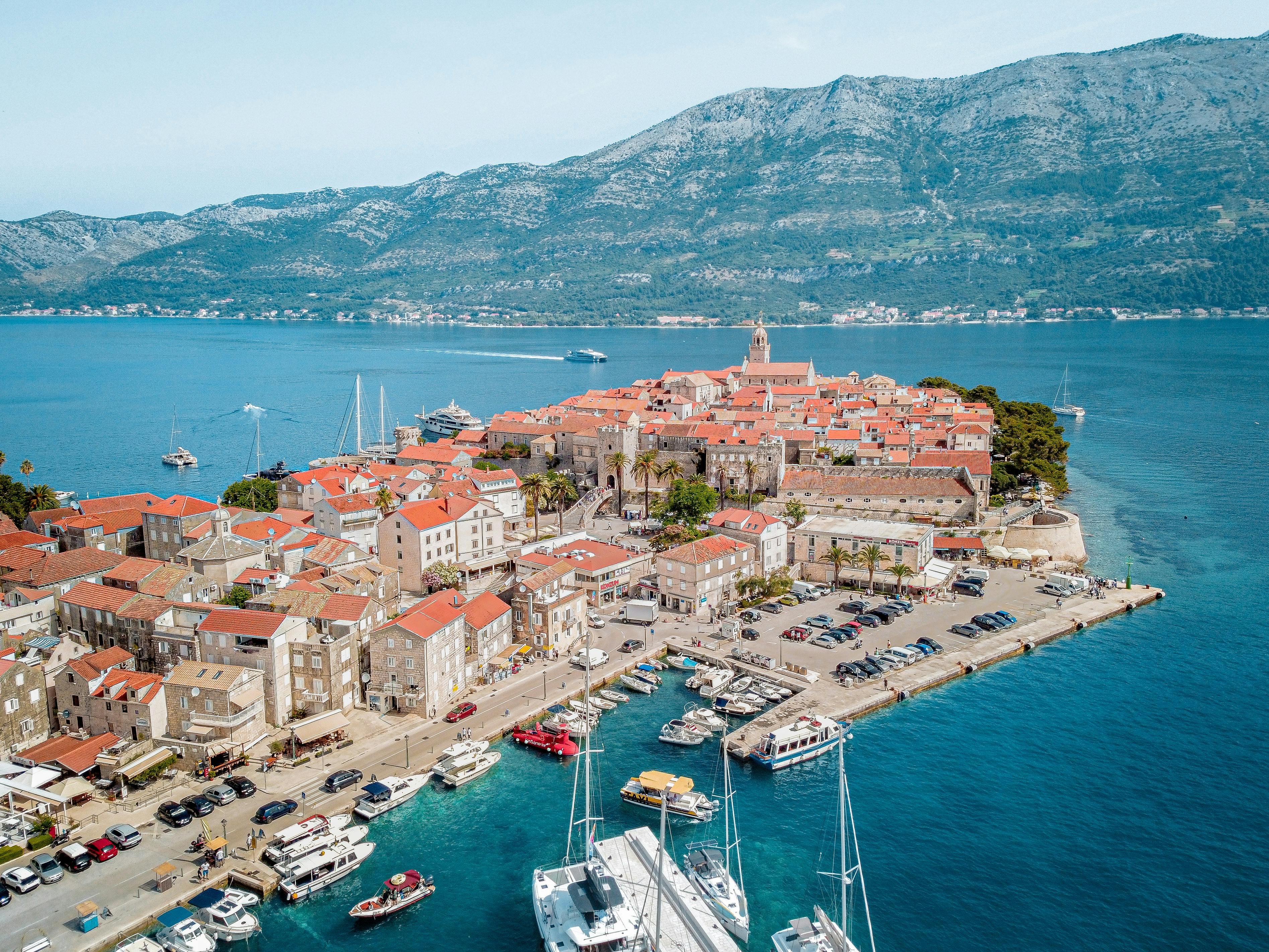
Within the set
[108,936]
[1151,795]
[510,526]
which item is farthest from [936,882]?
[510,526]

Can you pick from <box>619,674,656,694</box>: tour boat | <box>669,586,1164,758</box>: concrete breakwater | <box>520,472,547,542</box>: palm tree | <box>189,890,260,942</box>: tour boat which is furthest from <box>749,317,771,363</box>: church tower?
<box>189,890,260,942</box>: tour boat

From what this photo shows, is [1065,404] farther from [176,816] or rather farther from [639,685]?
[176,816]

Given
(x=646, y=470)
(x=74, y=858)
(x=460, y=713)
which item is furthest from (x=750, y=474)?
(x=74, y=858)

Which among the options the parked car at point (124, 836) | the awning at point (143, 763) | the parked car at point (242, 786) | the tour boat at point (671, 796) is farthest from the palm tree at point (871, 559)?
the parked car at point (124, 836)

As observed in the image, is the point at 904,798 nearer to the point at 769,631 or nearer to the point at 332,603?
the point at 769,631

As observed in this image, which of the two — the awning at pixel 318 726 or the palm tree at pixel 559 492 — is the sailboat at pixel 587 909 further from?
the palm tree at pixel 559 492

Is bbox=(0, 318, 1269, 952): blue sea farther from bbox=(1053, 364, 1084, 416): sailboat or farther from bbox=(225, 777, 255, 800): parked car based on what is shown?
bbox=(1053, 364, 1084, 416): sailboat
